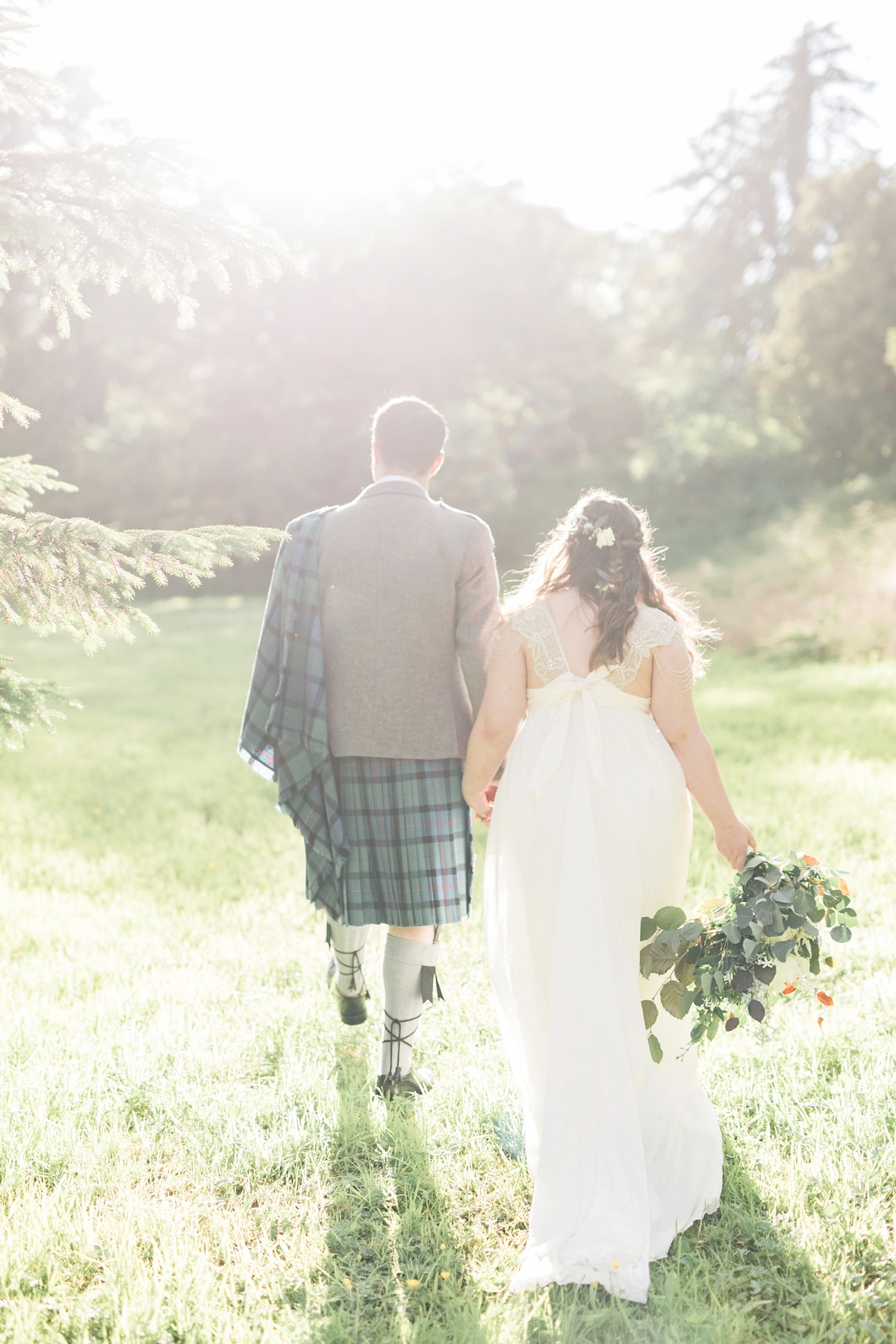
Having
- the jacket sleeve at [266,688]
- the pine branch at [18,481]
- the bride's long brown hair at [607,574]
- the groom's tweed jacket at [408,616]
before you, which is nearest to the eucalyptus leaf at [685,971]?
the bride's long brown hair at [607,574]

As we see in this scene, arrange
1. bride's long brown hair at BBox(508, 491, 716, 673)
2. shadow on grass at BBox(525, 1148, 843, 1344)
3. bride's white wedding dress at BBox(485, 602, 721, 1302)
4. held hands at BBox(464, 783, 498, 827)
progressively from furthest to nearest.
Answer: held hands at BBox(464, 783, 498, 827)
bride's long brown hair at BBox(508, 491, 716, 673)
bride's white wedding dress at BBox(485, 602, 721, 1302)
shadow on grass at BBox(525, 1148, 843, 1344)

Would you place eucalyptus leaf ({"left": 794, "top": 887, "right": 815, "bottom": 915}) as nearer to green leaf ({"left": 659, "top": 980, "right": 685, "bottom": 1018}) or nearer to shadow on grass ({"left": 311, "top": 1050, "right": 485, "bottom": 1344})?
green leaf ({"left": 659, "top": 980, "right": 685, "bottom": 1018})

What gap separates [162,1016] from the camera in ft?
12.2

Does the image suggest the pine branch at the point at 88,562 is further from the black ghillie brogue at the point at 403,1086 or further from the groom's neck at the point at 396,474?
the black ghillie brogue at the point at 403,1086

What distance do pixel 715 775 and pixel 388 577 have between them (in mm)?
1188

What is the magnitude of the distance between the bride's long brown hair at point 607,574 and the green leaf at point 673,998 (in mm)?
866

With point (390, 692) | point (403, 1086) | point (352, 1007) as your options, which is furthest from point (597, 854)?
point (352, 1007)

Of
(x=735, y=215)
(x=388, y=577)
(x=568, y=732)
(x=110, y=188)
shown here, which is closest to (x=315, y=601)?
(x=388, y=577)

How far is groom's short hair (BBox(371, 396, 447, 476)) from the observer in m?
3.06

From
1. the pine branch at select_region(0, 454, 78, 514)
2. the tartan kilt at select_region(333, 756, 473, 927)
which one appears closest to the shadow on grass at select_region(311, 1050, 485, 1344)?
the tartan kilt at select_region(333, 756, 473, 927)

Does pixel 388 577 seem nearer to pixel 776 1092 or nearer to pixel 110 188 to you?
pixel 110 188

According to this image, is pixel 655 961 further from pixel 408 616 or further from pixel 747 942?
pixel 408 616

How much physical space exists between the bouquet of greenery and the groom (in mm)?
829

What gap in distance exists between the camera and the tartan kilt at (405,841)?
121 inches
